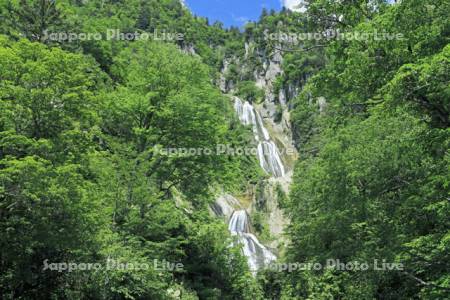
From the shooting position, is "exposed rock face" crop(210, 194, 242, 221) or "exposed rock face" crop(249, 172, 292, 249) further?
"exposed rock face" crop(249, 172, 292, 249)

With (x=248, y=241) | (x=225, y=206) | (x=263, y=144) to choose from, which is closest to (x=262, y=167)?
(x=263, y=144)

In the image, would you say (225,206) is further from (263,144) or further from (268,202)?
(263,144)

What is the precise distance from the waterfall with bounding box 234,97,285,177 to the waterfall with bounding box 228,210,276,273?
1846 cm

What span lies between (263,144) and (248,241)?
27.8 metres

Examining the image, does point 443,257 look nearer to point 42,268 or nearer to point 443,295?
point 443,295

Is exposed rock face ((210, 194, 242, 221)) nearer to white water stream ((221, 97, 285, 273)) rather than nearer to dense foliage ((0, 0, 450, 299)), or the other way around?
white water stream ((221, 97, 285, 273))

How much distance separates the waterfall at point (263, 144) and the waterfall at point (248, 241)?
18.5m

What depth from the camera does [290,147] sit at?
7975cm

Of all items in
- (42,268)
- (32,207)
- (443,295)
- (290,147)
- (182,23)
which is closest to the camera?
(443,295)

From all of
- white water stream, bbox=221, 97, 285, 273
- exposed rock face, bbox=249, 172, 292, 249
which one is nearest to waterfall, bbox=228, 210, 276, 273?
white water stream, bbox=221, 97, 285, 273

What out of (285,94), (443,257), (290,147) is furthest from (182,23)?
(443,257)

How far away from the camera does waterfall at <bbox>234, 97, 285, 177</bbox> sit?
64062 millimetres

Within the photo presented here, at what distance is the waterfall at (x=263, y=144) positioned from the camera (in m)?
64.1

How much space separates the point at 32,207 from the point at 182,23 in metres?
101
